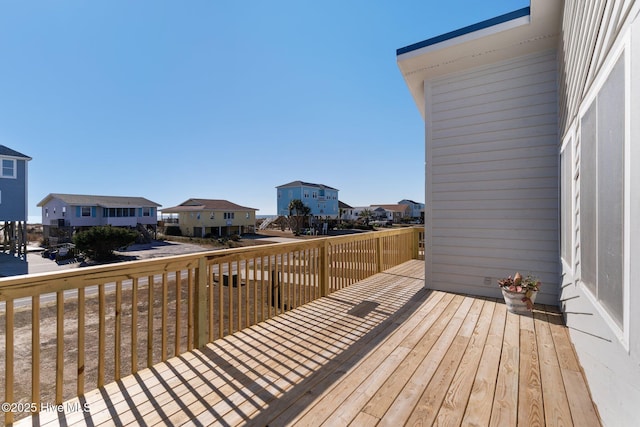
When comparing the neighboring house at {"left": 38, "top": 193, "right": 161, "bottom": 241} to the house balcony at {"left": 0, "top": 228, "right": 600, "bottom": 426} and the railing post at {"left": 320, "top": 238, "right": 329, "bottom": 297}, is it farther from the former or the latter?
the railing post at {"left": 320, "top": 238, "right": 329, "bottom": 297}

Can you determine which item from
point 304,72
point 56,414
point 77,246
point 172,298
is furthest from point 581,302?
point 77,246

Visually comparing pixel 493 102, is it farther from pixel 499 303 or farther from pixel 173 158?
pixel 173 158

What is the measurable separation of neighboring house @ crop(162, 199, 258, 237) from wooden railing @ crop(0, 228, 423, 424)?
65.8ft

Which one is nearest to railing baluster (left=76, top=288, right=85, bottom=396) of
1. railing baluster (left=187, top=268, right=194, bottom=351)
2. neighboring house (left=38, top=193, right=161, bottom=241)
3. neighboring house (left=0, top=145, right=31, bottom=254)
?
railing baluster (left=187, top=268, right=194, bottom=351)

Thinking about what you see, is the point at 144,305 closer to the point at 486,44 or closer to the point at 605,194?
the point at 605,194

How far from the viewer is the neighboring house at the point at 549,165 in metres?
1.20

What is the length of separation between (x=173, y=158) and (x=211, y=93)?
1128 cm

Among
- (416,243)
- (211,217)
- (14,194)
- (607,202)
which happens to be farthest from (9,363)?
(211,217)

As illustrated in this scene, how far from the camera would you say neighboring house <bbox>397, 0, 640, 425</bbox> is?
1.20 metres

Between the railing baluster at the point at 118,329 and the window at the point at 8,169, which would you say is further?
the window at the point at 8,169

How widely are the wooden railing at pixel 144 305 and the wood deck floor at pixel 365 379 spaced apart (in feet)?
0.81

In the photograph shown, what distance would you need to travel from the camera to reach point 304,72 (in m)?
8.99

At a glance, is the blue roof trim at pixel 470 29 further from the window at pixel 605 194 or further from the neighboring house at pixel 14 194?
the neighboring house at pixel 14 194

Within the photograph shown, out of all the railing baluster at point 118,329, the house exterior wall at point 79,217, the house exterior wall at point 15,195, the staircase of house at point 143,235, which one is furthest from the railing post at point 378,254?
the house exterior wall at point 79,217
